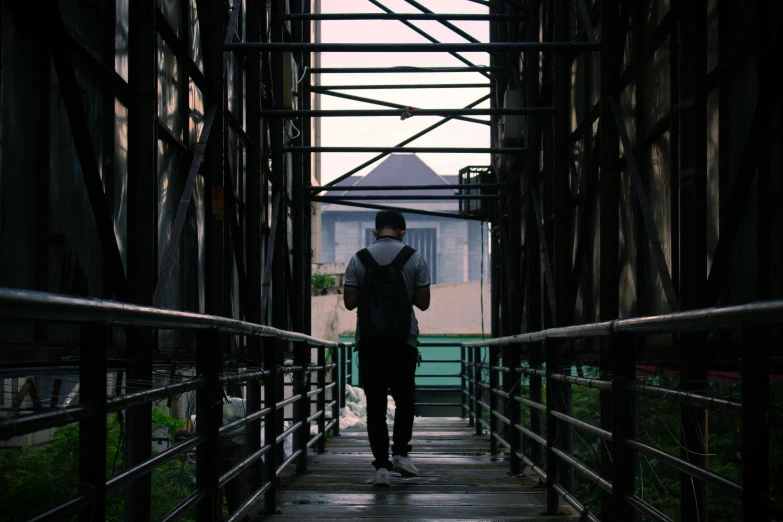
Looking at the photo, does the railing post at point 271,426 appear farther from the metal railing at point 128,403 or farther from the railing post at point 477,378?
the railing post at point 477,378

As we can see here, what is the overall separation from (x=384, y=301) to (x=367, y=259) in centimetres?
29

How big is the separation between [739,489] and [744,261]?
2461 mm

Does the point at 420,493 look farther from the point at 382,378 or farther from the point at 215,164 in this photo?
the point at 215,164

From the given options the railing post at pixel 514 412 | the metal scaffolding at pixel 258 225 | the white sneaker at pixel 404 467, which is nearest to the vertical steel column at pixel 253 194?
the metal scaffolding at pixel 258 225

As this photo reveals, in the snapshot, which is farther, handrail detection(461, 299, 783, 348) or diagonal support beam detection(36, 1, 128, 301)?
diagonal support beam detection(36, 1, 128, 301)

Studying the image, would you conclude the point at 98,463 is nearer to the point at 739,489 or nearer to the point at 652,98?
the point at 739,489

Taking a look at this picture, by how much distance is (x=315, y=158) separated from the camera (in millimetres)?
23656

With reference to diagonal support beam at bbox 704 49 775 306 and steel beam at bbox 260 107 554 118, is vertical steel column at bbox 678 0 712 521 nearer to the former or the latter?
diagonal support beam at bbox 704 49 775 306

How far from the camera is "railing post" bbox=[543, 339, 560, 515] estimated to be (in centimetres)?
482

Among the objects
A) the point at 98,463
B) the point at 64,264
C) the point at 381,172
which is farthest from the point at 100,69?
the point at 381,172

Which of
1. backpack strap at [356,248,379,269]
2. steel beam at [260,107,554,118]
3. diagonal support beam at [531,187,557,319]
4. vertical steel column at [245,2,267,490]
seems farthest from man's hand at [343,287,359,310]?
steel beam at [260,107,554,118]

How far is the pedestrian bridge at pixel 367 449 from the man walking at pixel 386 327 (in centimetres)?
32

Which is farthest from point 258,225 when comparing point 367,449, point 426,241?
point 426,241

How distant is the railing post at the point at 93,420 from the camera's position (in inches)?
84.4
